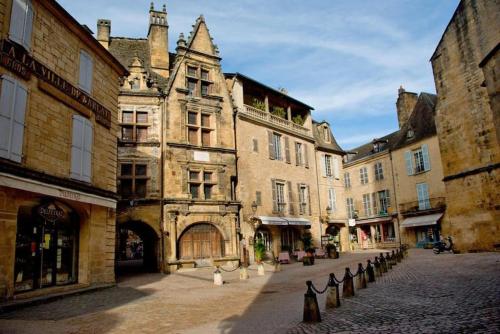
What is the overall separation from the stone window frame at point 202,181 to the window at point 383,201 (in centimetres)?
1743

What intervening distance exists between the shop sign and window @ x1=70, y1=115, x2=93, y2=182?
927mm

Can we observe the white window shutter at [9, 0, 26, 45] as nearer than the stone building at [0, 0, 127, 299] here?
No

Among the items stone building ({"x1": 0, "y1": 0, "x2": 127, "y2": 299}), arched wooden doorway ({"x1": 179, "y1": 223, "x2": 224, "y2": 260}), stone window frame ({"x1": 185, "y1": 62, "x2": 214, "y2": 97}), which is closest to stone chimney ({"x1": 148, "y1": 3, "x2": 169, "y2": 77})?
stone window frame ({"x1": 185, "y1": 62, "x2": 214, "y2": 97})

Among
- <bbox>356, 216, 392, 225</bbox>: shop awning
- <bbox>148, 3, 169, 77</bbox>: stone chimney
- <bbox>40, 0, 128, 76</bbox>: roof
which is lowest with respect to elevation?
<bbox>356, 216, 392, 225</bbox>: shop awning

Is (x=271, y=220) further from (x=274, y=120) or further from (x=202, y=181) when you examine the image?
(x=274, y=120)

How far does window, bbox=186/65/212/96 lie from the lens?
19.0m

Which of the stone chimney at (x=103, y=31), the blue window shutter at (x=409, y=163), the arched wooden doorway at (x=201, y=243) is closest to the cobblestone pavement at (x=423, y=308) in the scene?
the arched wooden doorway at (x=201, y=243)

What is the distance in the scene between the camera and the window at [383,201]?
30031 mm

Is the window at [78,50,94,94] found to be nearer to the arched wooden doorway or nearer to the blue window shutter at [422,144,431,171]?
the arched wooden doorway

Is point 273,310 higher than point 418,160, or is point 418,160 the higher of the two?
point 418,160

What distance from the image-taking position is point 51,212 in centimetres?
923

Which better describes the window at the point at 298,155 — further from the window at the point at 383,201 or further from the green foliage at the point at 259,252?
the window at the point at 383,201

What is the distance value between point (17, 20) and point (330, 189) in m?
21.4

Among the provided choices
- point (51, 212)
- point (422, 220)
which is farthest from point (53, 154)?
point (422, 220)
